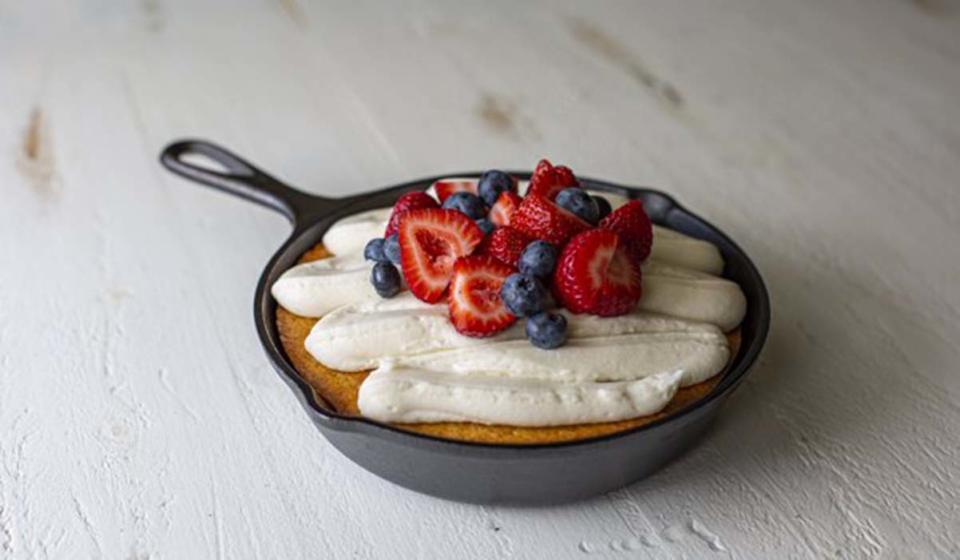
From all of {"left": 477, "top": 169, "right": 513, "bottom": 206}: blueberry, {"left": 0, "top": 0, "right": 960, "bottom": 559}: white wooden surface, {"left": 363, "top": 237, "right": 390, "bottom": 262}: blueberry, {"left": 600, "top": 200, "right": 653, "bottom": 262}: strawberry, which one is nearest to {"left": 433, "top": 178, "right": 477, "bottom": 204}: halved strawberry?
{"left": 477, "top": 169, "right": 513, "bottom": 206}: blueberry

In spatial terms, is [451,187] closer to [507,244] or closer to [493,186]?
[493,186]

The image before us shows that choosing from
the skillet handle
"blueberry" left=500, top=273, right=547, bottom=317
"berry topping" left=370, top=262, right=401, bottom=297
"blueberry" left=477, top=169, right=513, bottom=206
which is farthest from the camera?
the skillet handle

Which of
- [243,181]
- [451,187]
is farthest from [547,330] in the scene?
[243,181]

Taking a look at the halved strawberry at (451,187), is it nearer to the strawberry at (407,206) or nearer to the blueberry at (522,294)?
the strawberry at (407,206)

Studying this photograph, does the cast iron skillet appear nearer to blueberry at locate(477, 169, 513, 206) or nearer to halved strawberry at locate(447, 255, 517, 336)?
halved strawberry at locate(447, 255, 517, 336)

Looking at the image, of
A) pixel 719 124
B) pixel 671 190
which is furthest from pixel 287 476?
pixel 719 124

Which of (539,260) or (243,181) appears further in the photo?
(243,181)
